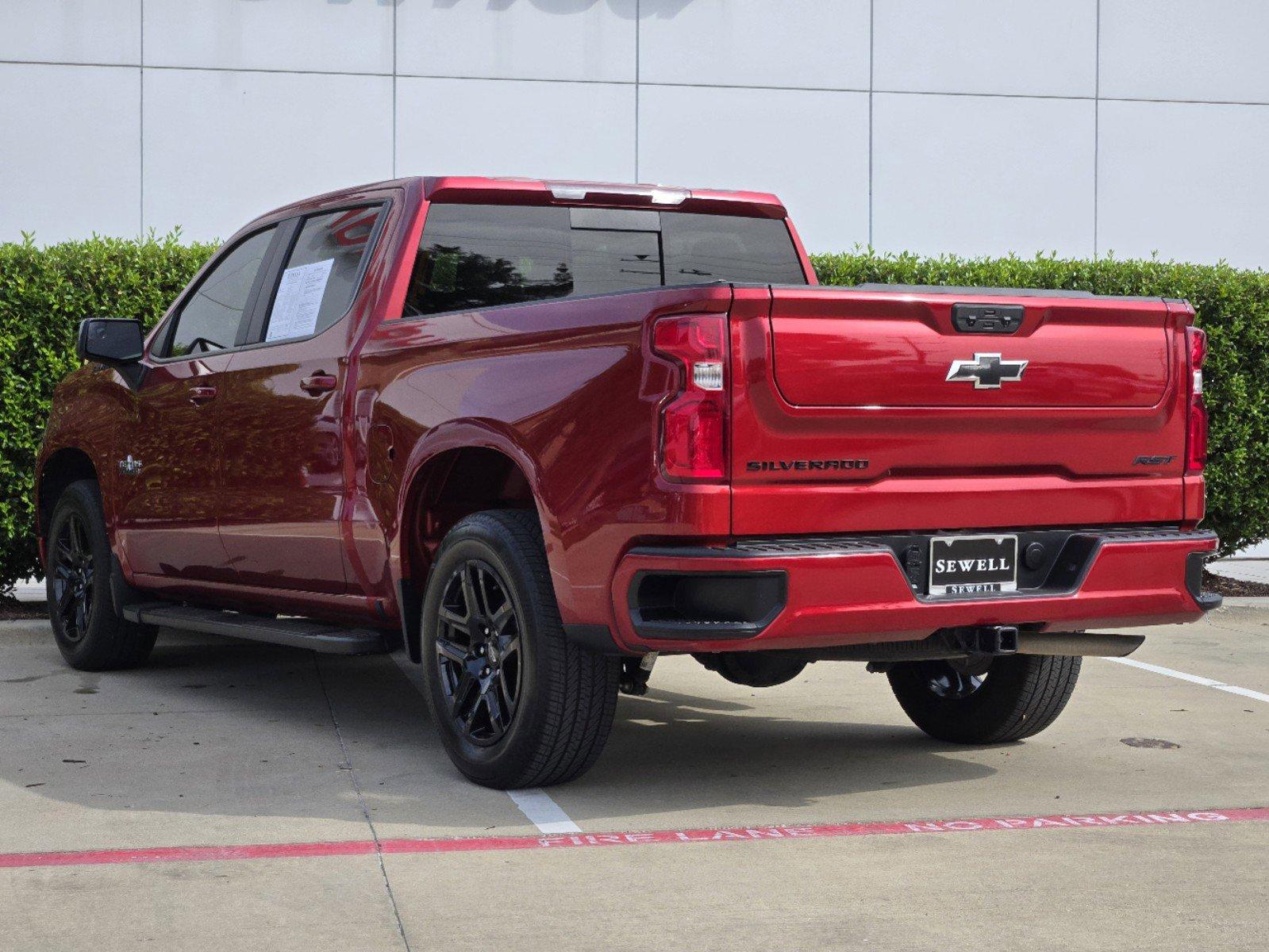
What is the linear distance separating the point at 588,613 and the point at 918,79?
32.6 ft

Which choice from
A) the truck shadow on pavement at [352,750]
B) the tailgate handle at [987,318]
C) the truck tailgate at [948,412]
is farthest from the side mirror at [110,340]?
the tailgate handle at [987,318]

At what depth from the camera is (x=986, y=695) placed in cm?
601

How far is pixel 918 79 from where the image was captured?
13609mm

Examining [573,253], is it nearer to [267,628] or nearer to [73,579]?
[267,628]

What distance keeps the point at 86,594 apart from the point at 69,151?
582cm

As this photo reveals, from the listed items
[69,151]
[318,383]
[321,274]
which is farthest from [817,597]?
[69,151]

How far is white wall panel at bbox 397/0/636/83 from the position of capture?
12891 mm

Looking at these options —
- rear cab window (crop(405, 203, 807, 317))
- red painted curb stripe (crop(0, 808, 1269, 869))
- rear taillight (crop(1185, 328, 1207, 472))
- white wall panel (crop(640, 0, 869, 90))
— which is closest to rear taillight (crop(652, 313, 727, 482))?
red painted curb stripe (crop(0, 808, 1269, 869))

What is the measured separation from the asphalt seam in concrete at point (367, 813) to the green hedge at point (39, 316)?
2755mm

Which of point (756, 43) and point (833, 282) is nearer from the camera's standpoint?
point (833, 282)

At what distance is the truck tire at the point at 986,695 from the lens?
19.3ft

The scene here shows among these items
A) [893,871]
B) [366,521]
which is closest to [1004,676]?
[893,871]

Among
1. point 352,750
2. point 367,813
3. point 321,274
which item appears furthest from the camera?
point 321,274

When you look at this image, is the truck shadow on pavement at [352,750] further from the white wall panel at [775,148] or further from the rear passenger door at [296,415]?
the white wall panel at [775,148]
